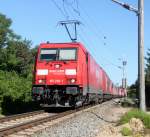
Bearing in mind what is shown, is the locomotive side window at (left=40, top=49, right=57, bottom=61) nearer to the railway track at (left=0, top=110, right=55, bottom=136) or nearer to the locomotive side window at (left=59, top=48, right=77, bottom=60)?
the locomotive side window at (left=59, top=48, right=77, bottom=60)

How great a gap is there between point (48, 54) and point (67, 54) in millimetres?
1107

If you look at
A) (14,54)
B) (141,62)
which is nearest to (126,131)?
(141,62)

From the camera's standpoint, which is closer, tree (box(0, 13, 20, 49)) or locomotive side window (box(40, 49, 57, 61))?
locomotive side window (box(40, 49, 57, 61))

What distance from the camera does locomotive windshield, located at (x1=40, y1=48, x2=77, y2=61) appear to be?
2497 cm

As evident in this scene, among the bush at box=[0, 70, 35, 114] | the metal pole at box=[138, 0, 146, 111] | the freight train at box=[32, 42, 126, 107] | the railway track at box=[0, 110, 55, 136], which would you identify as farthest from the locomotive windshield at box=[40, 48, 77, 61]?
the metal pole at box=[138, 0, 146, 111]

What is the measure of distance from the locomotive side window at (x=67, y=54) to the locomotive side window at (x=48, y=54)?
0.35m

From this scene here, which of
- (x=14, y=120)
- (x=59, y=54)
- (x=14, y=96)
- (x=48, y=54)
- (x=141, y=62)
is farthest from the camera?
(x=14, y=96)

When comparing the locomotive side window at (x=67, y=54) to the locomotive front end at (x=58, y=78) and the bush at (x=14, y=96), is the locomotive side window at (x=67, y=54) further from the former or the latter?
the bush at (x=14, y=96)

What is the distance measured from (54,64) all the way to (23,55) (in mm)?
23949

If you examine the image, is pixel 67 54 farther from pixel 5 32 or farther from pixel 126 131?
pixel 5 32

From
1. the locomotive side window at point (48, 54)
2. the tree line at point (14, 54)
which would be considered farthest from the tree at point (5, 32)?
the locomotive side window at point (48, 54)

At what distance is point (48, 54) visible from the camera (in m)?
25.3

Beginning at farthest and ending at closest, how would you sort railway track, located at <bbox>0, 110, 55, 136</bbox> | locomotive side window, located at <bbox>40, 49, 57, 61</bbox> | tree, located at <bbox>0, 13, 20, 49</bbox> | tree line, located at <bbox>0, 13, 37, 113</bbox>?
1. tree, located at <bbox>0, 13, 20, 49</bbox>
2. tree line, located at <bbox>0, 13, 37, 113</bbox>
3. locomotive side window, located at <bbox>40, 49, 57, 61</bbox>
4. railway track, located at <bbox>0, 110, 55, 136</bbox>

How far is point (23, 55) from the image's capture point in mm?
48312
